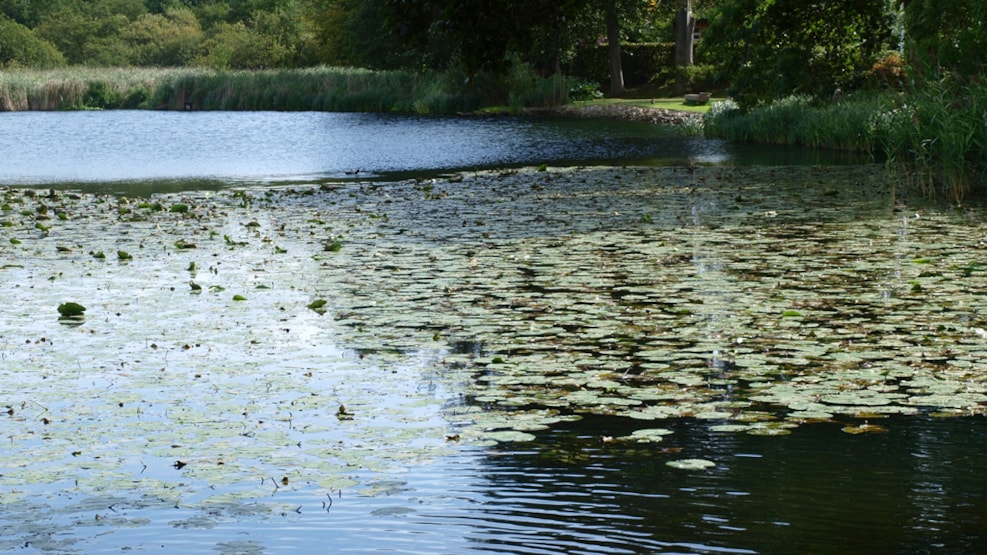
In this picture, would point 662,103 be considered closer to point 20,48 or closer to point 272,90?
point 272,90

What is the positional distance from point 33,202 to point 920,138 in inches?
473

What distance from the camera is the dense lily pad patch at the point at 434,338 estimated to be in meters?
5.05

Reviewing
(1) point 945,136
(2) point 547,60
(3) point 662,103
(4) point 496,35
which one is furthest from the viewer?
(2) point 547,60

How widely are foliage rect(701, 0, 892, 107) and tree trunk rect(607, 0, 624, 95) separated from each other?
60.8ft

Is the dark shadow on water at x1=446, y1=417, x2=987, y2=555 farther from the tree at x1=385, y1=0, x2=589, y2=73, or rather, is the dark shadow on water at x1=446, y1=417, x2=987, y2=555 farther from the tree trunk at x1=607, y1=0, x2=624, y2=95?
the tree trunk at x1=607, y1=0, x2=624, y2=95

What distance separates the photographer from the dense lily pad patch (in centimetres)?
505

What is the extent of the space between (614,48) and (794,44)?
68.6 ft

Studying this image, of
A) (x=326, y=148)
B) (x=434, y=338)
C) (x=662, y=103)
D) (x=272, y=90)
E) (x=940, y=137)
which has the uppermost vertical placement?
(x=272, y=90)

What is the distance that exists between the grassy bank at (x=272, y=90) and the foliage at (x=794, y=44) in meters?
17.1

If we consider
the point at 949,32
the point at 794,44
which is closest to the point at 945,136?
the point at 949,32

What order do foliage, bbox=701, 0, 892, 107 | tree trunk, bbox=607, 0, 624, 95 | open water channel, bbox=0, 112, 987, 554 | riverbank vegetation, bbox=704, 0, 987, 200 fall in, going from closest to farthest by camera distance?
open water channel, bbox=0, 112, 987, 554 → riverbank vegetation, bbox=704, 0, 987, 200 → foliage, bbox=701, 0, 892, 107 → tree trunk, bbox=607, 0, 624, 95

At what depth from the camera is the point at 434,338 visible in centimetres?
716

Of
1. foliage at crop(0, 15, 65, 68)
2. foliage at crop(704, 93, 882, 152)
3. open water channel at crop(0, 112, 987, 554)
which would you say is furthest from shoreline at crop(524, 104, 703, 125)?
foliage at crop(0, 15, 65, 68)

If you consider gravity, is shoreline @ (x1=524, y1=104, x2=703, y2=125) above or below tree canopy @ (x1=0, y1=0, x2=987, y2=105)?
below
